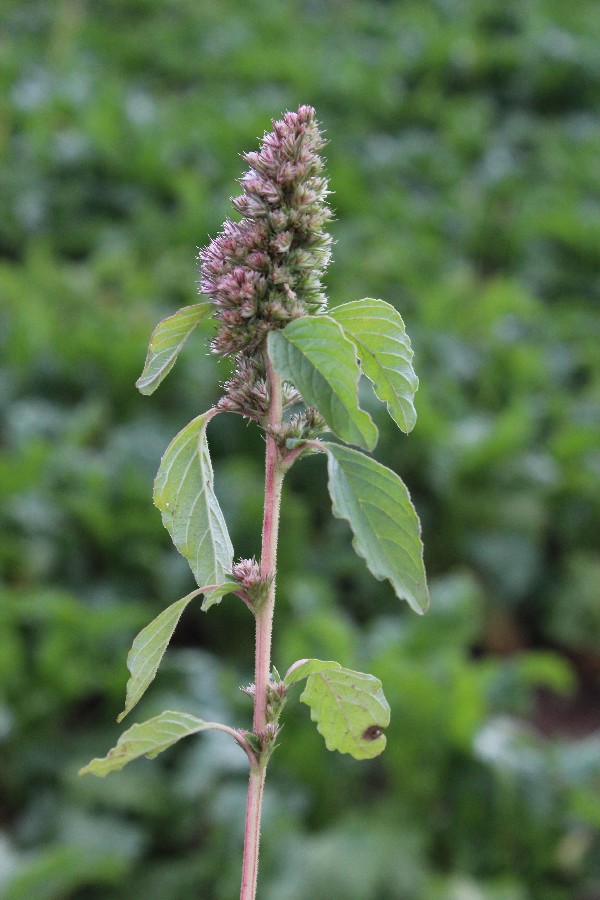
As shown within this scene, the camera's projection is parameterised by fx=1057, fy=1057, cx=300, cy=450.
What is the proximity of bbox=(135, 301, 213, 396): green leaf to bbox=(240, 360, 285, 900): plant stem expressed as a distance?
0.06m

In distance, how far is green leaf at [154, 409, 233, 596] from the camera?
52 centimetres

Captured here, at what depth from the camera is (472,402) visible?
4855 millimetres

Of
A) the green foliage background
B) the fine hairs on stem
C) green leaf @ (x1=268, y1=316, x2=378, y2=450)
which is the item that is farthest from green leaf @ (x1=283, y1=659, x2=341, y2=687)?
the green foliage background

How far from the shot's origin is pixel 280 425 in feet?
1.52

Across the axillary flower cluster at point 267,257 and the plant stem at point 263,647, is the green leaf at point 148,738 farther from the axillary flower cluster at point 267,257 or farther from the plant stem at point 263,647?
the axillary flower cluster at point 267,257

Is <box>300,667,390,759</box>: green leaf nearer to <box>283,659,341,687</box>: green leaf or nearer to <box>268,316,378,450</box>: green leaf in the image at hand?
<box>283,659,341,687</box>: green leaf

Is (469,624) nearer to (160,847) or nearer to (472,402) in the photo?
(160,847)

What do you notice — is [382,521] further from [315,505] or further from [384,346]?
[315,505]

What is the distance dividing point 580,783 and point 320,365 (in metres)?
2.69

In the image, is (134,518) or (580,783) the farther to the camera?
(134,518)

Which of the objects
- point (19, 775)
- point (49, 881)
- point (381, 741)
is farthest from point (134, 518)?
point (381, 741)

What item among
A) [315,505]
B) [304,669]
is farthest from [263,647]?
[315,505]

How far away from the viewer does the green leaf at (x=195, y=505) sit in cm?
52

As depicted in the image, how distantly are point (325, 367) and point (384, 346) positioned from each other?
0.07m
